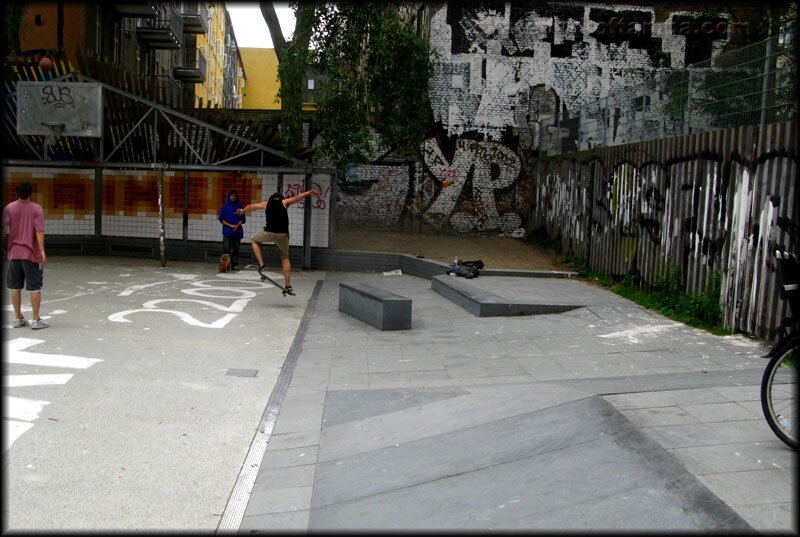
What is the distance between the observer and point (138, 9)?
21906mm

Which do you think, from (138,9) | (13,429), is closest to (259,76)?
(138,9)

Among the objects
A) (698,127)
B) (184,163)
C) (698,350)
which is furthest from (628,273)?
(184,163)

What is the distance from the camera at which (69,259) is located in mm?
17219

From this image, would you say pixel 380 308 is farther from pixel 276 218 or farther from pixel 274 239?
pixel 276 218

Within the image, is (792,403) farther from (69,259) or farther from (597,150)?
(69,259)

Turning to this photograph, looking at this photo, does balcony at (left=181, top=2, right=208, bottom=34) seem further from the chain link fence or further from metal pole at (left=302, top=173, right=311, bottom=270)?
the chain link fence

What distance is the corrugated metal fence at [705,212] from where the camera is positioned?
26.0 feet

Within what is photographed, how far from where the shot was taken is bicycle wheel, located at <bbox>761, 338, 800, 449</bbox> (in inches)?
171

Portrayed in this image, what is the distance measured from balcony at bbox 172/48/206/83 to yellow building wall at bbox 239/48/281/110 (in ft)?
97.7

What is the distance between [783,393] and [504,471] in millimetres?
1824

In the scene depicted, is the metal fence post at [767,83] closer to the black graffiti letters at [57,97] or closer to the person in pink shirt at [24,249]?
the person in pink shirt at [24,249]

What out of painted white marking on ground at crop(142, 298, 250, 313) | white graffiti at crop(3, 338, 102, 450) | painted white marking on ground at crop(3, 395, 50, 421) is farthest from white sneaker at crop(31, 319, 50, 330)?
painted white marking on ground at crop(3, 395, 50, 421)

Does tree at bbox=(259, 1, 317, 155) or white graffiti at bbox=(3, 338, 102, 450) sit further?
tree at bbox=(259, 1, 317, 155)

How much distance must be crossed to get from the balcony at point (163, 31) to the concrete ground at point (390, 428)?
18.4 m
